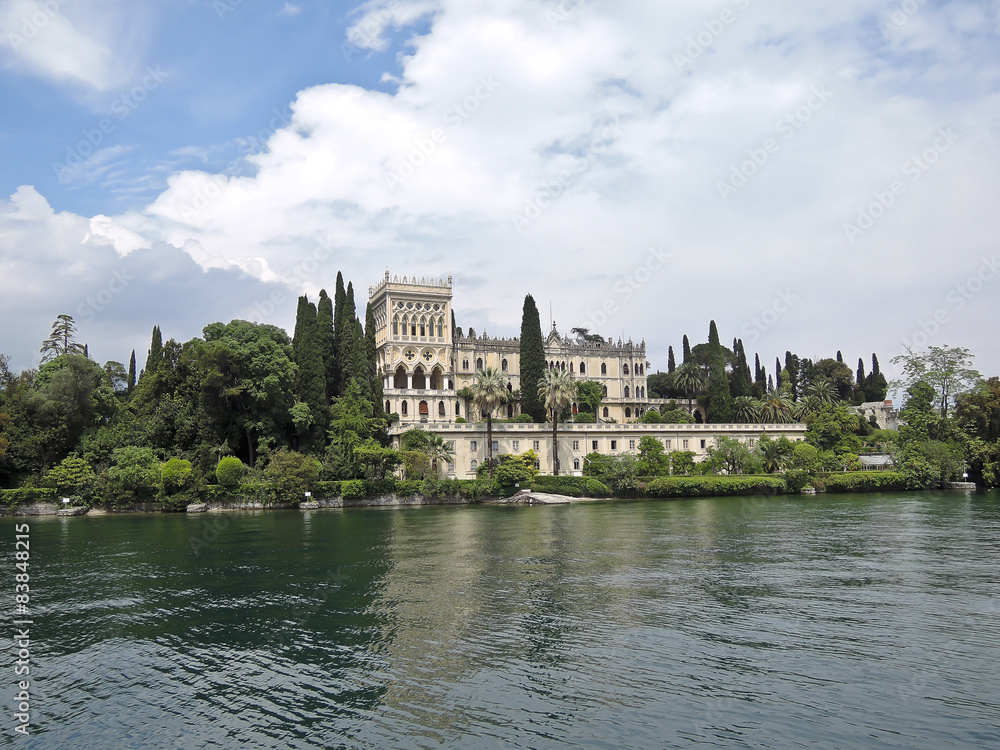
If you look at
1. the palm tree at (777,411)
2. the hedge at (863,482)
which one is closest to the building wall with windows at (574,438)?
the palm tree at (777,411)

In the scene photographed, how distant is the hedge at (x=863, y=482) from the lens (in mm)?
60250

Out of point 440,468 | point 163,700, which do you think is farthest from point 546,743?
point 440,468

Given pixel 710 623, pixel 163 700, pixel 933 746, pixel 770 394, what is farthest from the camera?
pixel 770 394

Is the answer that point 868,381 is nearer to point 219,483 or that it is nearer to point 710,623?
point 219,483

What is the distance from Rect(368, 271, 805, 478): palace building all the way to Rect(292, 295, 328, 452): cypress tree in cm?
698

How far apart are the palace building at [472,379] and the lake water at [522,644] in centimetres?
3429

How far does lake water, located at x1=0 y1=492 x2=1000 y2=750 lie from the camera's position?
11.6 m

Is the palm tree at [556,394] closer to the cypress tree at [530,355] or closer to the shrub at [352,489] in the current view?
the cypress tree at [530,355]

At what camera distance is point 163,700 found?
1308cm

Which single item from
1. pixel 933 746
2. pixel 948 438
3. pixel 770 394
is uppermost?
pixel 770 394

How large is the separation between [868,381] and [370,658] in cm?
10174

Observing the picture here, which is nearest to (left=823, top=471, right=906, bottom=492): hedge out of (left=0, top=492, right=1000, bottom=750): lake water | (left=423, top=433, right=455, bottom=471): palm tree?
(left=0, top=492, right=1000, bottom=750): lake water

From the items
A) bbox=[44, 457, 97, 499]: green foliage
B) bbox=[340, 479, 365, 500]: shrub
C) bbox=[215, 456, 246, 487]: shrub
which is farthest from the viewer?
bbox=[340, 479, 365, 500]: shrub

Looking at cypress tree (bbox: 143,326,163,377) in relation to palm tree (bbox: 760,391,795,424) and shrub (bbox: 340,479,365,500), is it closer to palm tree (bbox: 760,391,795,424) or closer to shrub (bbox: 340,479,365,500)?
Answer: shrub (bbox: 340,479,365,500)
